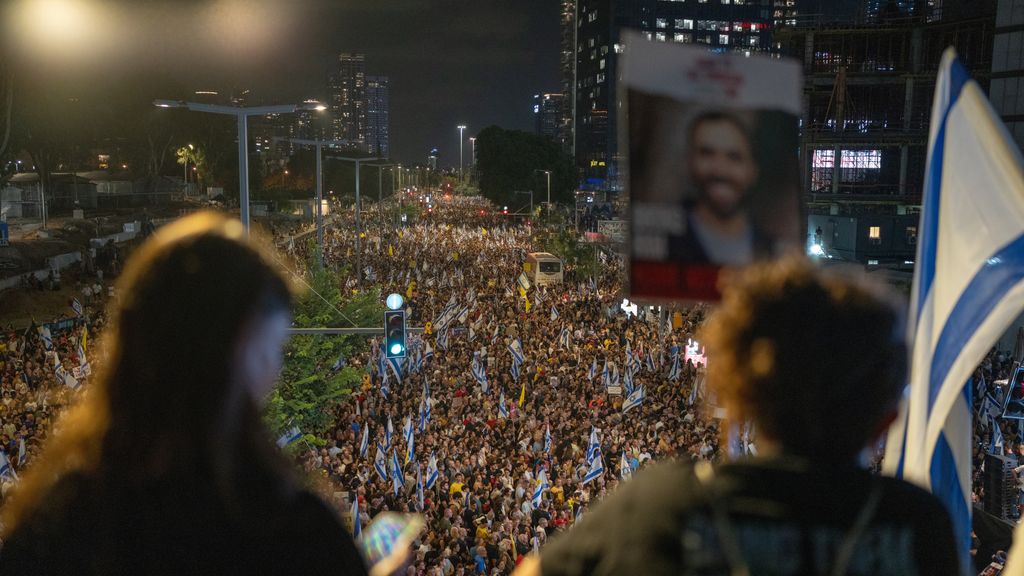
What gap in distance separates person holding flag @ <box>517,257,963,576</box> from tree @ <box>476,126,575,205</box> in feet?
319

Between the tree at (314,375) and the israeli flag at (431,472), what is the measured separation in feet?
13.1

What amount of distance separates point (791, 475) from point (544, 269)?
134 feet

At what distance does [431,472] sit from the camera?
45.9 ft

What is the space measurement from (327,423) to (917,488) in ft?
61.3

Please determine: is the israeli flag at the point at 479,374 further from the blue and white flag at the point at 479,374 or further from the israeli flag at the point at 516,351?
the israeli flag at the point at 516,351

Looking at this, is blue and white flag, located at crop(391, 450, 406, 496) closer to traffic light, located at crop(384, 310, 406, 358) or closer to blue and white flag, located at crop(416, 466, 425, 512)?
blue and white flag, located at crop(416, 466, 425, 512)

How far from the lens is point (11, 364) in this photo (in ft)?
67.5

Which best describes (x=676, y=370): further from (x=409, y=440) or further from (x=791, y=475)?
(x=791, y=475)

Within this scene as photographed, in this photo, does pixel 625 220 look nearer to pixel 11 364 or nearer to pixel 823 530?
pixel 823 530

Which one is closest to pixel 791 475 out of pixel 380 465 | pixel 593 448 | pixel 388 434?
pixel 593 448

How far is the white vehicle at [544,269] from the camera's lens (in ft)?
138

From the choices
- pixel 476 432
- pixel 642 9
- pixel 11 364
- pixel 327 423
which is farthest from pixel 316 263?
pixel 642 9

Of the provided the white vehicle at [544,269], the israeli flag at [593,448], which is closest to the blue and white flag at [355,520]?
the israeli flag at [593,448]

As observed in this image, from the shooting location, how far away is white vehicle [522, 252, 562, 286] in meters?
42.0
